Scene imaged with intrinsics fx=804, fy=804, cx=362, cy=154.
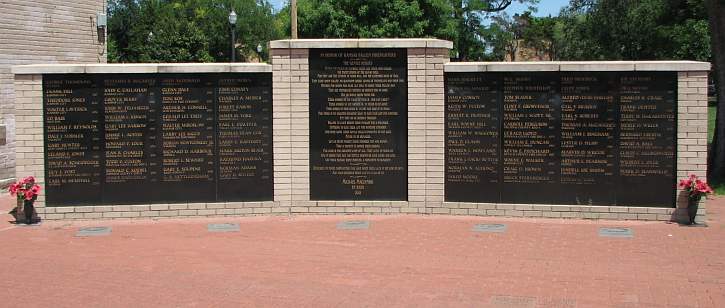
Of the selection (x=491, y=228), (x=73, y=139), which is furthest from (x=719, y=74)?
(x=73, y=139)

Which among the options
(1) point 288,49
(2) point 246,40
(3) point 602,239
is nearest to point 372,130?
(1) point 288,49

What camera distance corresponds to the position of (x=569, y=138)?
38.9ft

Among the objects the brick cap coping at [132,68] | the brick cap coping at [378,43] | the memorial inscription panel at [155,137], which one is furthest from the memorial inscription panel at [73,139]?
the brick cap coping at [378,43]

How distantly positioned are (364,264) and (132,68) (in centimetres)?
520

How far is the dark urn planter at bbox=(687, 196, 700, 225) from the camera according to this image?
11.3 meters

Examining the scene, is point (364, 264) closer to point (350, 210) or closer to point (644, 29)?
point (350, 210)

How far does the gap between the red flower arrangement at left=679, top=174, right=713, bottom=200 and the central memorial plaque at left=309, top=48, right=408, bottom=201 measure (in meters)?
4.03

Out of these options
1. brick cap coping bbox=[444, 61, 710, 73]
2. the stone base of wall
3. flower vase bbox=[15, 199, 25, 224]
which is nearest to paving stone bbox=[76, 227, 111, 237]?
the stone base of wall

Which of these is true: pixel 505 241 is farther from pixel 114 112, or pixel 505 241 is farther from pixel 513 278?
pixel 114 112

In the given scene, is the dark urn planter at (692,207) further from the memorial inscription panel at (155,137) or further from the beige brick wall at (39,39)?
the beige brick wall at (39,39)

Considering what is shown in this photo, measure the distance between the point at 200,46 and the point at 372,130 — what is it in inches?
1346

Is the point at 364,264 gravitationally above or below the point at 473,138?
below

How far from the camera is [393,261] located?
922 centimetres

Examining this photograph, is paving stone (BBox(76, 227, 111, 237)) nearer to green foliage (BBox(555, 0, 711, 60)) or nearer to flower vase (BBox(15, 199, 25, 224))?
flower vase (BBox(15, 199, 25, 224))
